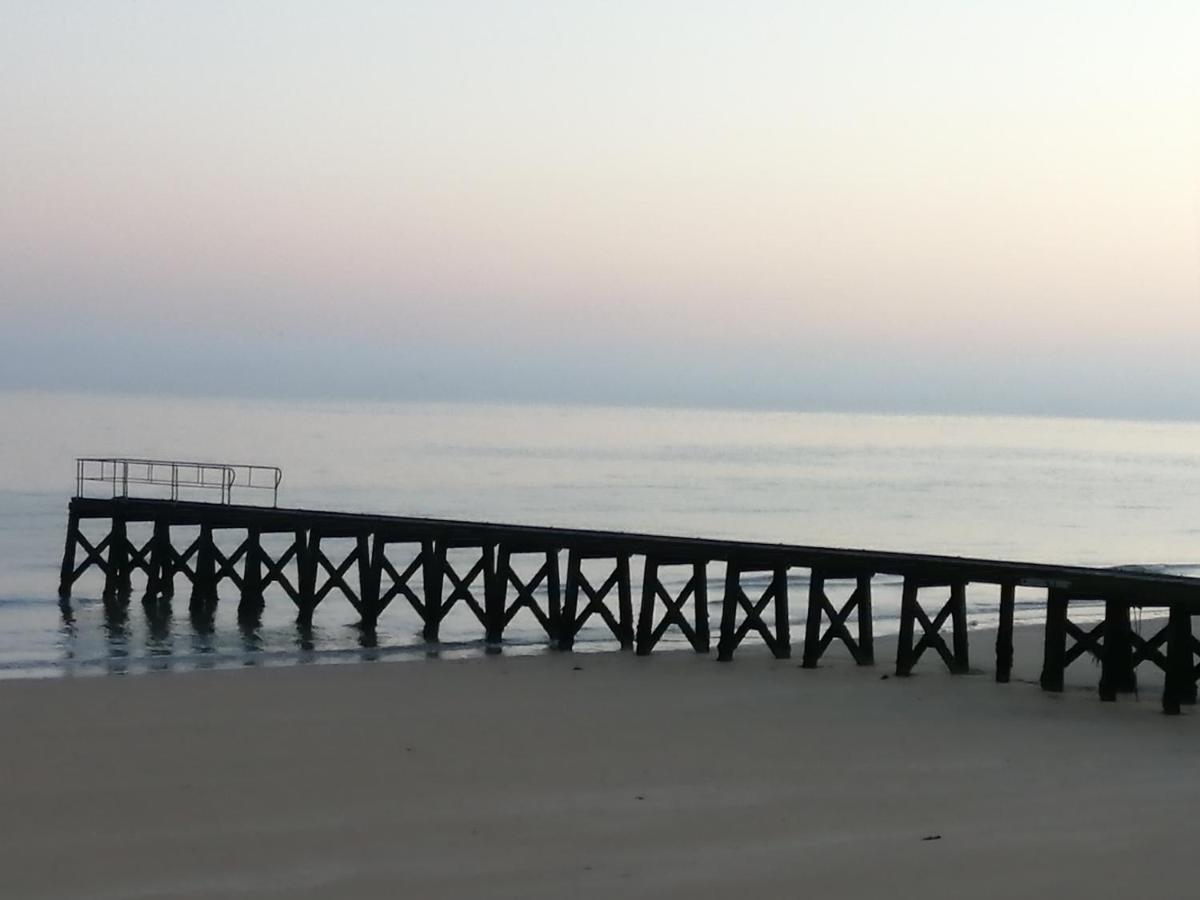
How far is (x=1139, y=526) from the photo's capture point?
66.4 metres

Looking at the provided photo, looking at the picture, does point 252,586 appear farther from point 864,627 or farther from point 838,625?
point 864,627

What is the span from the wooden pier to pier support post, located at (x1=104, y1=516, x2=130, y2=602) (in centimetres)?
3

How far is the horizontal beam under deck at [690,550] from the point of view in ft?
57.1

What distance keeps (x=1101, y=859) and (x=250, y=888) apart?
17.0 feet

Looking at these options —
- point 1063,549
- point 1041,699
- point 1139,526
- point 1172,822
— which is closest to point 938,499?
point 1139,526

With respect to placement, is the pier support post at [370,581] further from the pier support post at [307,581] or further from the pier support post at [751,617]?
Answer: the pier support post at [751,617]

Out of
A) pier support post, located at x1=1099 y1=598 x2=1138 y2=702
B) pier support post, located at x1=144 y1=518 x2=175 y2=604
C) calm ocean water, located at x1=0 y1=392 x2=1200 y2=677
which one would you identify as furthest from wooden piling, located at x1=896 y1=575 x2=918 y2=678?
pier support post, located at x1=144 y1=518 x2=175 y2=604

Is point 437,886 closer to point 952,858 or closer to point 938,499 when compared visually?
point 952,858

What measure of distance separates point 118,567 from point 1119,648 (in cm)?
2212

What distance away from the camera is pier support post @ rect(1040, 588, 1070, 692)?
57.9ft

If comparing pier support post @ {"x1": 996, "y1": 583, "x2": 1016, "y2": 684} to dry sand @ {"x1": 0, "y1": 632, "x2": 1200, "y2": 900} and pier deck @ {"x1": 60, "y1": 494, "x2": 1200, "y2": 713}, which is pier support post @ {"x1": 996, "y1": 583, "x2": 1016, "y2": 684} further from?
→ dry sand @ {"x1": 0, "y1": 632, "x2": 1200, "y2": 900}

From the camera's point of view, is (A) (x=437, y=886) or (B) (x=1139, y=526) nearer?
(A) (x=437, y=886)

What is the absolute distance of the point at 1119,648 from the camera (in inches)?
679

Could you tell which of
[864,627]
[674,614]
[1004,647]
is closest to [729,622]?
[674,614]
